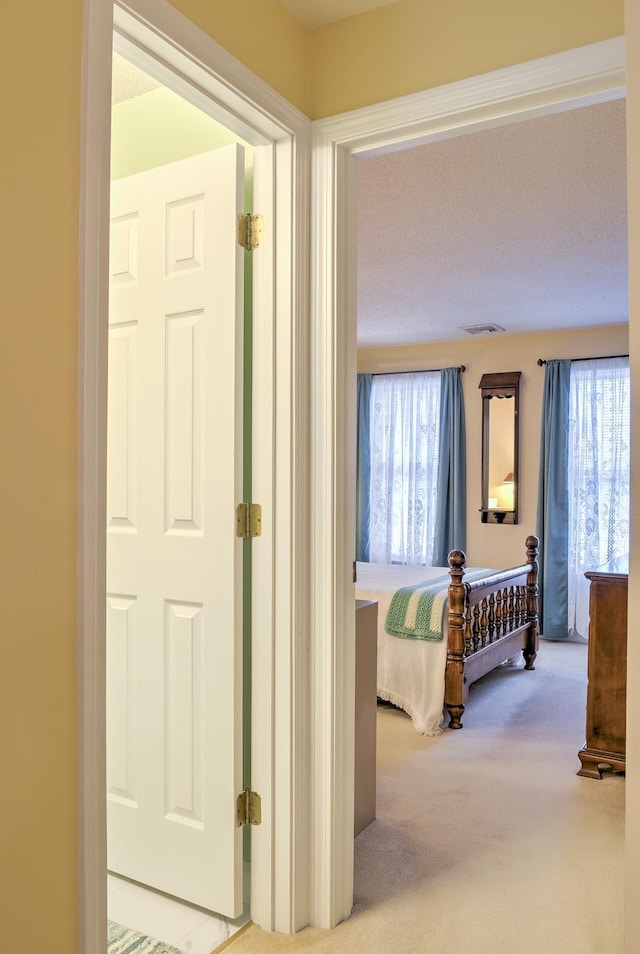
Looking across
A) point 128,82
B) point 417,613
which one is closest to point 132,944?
point 417,613

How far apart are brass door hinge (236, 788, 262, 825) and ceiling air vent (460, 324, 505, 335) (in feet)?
16.5

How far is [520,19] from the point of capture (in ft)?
5.91

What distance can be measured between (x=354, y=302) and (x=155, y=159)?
85 cm

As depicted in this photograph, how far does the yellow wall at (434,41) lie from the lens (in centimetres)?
175

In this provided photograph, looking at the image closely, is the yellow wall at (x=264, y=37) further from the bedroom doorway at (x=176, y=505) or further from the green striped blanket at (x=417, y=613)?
the green striped blanket at (x=417, y=613)

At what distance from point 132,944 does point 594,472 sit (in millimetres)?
5370

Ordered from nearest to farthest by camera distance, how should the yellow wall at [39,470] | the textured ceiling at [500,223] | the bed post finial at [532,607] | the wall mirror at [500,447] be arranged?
the yellow wall at [39,470] < the textured ceiling at [500,223] < the bed post finial at [532,607] < the wall mirror at [500,447]

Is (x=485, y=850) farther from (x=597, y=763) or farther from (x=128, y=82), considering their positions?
(x=128, y=82)

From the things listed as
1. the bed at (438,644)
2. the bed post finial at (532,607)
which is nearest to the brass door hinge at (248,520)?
the bed at (438,644)

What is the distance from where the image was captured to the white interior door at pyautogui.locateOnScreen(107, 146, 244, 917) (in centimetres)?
207

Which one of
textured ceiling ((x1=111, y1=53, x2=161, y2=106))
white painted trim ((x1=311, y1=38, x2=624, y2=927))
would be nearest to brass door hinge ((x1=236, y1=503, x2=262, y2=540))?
white painted trim ((x1=311, y1=38, x2=624, y2=927))

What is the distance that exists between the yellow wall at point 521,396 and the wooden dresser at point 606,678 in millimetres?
3360

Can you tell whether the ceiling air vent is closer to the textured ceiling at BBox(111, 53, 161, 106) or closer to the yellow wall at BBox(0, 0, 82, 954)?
the textured ceiling at BBox(111, 53, 161, 106)

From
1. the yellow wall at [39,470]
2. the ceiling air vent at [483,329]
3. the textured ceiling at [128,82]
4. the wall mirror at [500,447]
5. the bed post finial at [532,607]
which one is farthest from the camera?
the wall mirror at [500,447]
